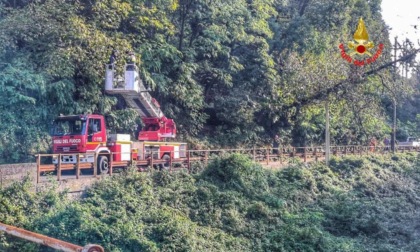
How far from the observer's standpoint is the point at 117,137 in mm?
20047

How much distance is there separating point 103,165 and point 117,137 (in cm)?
157

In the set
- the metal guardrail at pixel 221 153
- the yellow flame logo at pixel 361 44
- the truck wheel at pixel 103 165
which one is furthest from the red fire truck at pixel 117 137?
the yellow flame logo at pixel 361 44

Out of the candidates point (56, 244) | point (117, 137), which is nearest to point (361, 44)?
point (117, 137)

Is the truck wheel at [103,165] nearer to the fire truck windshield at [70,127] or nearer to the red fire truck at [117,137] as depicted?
the red fire truck at [117,137]

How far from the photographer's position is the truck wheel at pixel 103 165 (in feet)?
61.2

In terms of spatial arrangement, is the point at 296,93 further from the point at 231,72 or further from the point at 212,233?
the point at 212,233

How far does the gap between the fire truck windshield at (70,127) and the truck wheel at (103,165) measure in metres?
1.23

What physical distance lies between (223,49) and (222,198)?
46.4 ft

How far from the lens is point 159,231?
15.8 m

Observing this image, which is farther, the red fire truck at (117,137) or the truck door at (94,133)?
the truck door at (94,133)

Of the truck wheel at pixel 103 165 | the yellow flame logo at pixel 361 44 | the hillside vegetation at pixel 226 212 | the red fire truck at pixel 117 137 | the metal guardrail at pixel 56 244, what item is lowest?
the hillside vegetation at pixel 226 212

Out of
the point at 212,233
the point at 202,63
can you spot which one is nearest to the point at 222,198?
the point at 212,233

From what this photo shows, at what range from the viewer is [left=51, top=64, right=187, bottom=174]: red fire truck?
61.3ft

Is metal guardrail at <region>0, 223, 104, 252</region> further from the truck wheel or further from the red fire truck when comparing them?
the truck wheel
